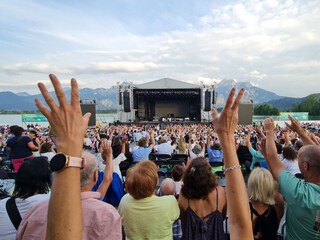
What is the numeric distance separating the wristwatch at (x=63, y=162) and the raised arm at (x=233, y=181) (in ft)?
1.96

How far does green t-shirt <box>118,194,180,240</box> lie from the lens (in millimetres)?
2086

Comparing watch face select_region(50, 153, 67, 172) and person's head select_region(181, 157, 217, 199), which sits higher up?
watch face select_region(50, 153, 67, 172)

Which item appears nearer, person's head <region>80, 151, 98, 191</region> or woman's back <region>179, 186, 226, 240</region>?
person's head <region>80, 151, 98, 191</region>

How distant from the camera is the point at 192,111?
1232 inches

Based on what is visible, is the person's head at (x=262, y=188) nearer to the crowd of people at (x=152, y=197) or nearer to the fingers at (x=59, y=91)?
the crowd of people at (x=152, y=197)

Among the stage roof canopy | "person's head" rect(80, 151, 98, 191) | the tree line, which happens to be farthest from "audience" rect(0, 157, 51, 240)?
the tree line

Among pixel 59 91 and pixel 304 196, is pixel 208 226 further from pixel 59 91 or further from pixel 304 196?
pixel 59 91

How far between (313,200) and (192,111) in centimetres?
2984

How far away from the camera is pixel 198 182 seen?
209 cm

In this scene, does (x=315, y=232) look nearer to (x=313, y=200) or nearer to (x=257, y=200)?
(x=313, y=200)

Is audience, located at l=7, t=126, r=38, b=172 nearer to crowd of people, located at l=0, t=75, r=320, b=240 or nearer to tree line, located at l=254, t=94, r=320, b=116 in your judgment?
crowd of people, located at l=0, t=75, r=320, b=240

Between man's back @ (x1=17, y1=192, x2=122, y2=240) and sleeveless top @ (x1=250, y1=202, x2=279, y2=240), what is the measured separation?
1.24m

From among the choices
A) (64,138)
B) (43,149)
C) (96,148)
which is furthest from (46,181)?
(96,148)

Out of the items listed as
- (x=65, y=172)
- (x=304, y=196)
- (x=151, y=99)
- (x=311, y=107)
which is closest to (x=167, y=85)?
(x=151, y=99)
